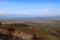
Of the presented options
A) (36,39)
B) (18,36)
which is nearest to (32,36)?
(36,39)

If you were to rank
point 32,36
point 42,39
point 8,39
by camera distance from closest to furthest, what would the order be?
point 8,39 → point 32,36 → point 42,39

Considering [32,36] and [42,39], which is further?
[42,39]

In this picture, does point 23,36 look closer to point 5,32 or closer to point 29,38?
point 29,38

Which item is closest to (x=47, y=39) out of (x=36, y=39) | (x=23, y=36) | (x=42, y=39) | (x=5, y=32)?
(x=42, y=39)

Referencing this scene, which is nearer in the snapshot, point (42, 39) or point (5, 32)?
point (5, 32)

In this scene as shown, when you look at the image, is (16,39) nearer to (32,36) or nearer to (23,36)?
(23,36)

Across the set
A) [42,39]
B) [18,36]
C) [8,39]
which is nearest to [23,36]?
[18,36]

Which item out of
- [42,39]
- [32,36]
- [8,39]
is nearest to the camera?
[8,39]

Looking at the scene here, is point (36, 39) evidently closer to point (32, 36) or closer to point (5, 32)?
point (32, 36)
